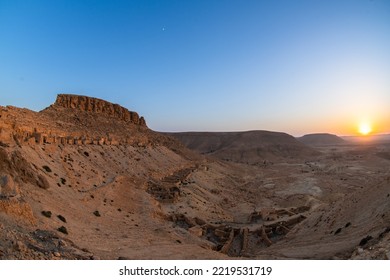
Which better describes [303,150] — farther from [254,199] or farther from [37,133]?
[37,133]

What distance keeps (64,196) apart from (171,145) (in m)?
49.1

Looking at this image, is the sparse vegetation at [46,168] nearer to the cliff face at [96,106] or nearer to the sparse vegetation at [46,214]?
the sparse vegetation at [46,214]

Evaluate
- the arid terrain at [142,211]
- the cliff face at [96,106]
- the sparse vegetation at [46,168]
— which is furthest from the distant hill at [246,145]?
the sparse vegetation at [46,168]

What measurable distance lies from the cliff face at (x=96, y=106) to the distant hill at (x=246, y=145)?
142ft

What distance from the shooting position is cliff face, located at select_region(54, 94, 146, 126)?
5212cm

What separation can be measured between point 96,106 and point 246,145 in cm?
7203

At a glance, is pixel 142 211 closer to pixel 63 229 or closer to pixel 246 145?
pixel 63 229

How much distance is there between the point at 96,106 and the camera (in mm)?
57094

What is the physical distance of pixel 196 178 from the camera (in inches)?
1629

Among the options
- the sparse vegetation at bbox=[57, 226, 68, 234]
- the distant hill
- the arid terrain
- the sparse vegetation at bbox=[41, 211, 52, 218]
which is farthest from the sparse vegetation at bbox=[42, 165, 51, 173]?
the distant hill

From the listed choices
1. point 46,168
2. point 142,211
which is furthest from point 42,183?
point 142,211

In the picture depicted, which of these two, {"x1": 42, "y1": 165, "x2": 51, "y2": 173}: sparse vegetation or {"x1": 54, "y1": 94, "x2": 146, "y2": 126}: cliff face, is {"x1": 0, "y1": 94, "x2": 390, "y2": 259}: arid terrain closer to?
{"x1": 42, "y1": 165, "x2": 51, "y2": 173}: sparse vegetation
